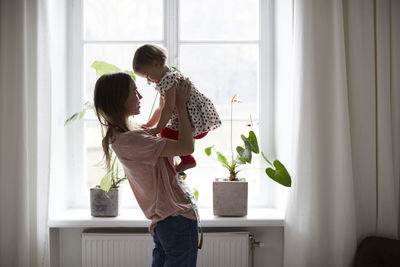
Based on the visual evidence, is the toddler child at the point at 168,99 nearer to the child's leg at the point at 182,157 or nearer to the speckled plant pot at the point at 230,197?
the child's leg at the point at 182,157

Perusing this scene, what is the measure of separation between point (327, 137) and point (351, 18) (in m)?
0.63

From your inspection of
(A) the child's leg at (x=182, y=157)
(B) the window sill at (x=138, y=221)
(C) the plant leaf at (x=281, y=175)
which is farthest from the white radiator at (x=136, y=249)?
(A) the child's leg at (x=182, y=157)

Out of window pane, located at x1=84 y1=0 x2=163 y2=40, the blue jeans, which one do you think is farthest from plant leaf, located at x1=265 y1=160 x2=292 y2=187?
window pane, located at x1=84 y1=0 x2=163 y2=40

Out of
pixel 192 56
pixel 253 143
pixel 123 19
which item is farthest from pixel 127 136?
pixel 123 19

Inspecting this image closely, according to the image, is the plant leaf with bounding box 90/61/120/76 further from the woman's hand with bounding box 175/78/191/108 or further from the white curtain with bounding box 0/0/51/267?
Result: the woman's hand with bounding box 175/78/191/108

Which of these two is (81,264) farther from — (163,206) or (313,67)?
(313,67)

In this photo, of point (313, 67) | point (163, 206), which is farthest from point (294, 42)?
point (163, 206)

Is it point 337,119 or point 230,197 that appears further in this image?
point 230,197

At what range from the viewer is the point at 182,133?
1403mm

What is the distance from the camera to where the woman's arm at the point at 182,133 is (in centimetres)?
138

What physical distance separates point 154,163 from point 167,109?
23cm

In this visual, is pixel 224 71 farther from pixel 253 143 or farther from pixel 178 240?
pixel 178 240

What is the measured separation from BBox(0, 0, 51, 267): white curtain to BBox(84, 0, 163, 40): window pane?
485mm

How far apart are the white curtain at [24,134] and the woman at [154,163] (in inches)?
27.9
